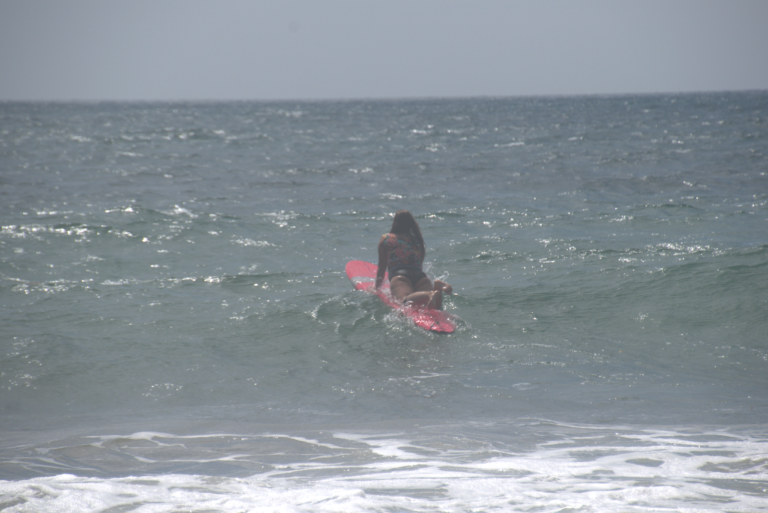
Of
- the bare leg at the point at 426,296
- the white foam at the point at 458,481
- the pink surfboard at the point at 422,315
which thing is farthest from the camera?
the bare leg at the point at 426,296

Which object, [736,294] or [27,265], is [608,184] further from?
[27,265]

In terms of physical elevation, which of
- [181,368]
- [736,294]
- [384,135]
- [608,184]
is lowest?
[181,368]

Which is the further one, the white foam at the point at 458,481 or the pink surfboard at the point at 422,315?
the pink surfboard at the point at 422,315

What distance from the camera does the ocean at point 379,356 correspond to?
145 inches

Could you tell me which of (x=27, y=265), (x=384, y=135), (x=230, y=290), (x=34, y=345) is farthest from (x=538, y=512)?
(x=384, y=135)

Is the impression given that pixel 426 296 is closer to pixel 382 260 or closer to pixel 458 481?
pixel 382 260

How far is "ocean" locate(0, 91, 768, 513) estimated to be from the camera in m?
3.70

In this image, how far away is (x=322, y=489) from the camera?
3580 mm

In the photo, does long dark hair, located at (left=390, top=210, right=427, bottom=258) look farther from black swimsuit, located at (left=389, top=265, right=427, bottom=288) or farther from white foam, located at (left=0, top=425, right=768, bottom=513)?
white foam, located at (left=0, top=425, right=768, bottom=513)

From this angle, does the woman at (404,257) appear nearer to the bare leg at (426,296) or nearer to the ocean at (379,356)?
the bare leg at (426,296)

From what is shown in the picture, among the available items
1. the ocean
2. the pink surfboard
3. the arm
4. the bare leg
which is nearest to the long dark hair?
the arm

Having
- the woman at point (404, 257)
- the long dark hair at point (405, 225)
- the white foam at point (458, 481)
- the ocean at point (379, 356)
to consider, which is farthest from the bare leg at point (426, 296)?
the white foam at point (458, 481)

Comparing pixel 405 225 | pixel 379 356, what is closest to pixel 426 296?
pixel 405 225

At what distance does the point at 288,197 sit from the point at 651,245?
9.64m
